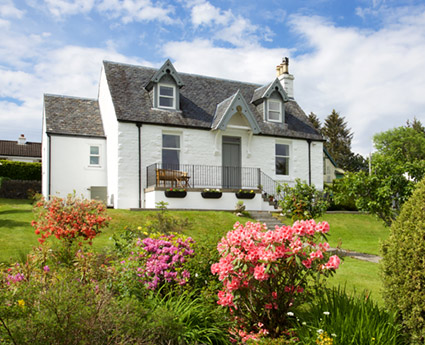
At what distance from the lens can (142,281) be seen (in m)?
5.32

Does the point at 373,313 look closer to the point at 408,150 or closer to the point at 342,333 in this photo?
the point at 342,333

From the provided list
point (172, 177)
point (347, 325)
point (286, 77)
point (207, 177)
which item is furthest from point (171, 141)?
point (347, 325)

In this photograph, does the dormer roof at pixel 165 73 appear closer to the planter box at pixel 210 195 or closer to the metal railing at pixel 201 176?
the metal railing at pixel 201 176

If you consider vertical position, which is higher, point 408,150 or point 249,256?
point 408,150

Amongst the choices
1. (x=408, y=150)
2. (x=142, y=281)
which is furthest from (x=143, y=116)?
(x=408, y=150)

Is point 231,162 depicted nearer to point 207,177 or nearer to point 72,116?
point 207,177

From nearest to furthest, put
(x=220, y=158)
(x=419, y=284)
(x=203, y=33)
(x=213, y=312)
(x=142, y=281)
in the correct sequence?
(x=419, y=284) → (x=213, y=312) → (x=142, y=281) → (x=203, y=33) → (x=220, y=158)

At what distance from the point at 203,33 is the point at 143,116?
34.2 feet

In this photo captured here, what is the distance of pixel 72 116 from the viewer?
20688 millimetres

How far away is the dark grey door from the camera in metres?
20.2

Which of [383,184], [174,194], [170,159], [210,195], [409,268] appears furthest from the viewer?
[170,159]

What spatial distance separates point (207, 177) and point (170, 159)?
2.04 meters

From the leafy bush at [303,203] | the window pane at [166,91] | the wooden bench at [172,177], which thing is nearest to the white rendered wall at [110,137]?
the wooden bench at [172,177]

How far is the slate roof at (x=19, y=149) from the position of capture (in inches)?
1613
